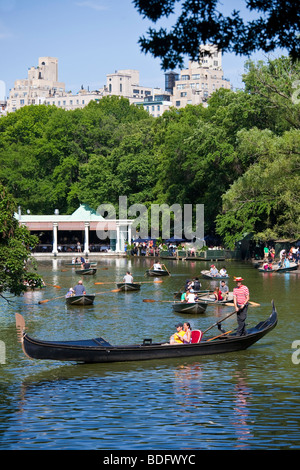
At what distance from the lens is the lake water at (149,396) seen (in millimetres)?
15680

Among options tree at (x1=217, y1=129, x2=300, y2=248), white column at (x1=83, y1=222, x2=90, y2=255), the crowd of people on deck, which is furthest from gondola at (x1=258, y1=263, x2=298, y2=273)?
white column at (x1=83, y1=222, x2=90, y2=255)

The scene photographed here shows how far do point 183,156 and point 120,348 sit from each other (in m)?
60.8

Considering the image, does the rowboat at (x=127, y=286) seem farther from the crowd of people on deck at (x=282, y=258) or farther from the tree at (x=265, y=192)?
the crowd of people on deck at (x=282, y=258)

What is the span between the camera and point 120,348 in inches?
882

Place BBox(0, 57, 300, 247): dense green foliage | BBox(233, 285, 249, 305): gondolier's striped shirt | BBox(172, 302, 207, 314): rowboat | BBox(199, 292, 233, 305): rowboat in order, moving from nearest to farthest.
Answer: BBox(233, 285, 249, 305): gondolier's striped shirt
BBox(172, 302, 207, 314): rowboat
BBox(199, 292, 233, 305): rowboat
BBox(0, 57, 300, 247): dense green foliage

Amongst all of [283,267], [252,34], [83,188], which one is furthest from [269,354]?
[83,188]

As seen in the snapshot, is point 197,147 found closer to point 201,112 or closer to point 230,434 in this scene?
point 201,112

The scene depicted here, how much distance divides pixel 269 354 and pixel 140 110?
10020 cm

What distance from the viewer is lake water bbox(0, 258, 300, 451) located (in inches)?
617

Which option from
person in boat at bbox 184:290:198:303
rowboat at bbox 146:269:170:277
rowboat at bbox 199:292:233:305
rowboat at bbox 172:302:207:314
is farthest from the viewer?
rowboat at bbox 146:269:170:277

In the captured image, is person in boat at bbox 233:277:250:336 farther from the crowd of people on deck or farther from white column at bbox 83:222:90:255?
white column at bbox 83:222:90:255

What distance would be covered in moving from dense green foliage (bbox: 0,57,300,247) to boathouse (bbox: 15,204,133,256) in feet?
9.36

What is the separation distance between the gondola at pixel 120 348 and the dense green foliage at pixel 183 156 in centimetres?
2853

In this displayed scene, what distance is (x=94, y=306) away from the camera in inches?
1505
